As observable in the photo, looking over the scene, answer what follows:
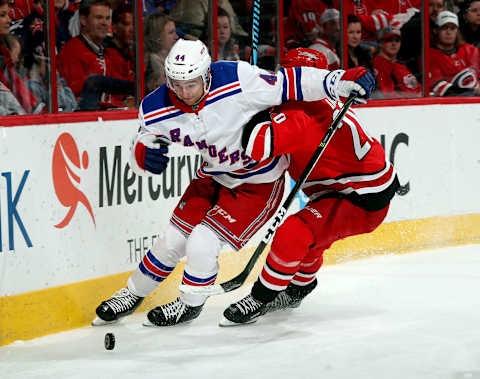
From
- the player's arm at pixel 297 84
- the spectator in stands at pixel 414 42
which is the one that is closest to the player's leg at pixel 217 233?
the player's arm at pixel 297 84

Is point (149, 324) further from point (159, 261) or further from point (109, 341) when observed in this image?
point (109, 341)

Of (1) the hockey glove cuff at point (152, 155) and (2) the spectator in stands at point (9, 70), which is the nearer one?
(1) the hockey glove cuff at point (152, 155)

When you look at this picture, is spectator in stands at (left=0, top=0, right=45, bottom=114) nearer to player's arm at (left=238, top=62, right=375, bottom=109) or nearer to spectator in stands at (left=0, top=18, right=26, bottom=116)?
spectator in stands at (left=0, top=18, right=26, bottom=116)

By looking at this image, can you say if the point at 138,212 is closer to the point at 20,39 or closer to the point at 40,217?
the point at 40,217

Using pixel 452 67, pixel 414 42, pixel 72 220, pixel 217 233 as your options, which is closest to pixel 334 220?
pixel 217 233

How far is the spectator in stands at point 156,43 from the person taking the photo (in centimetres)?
470

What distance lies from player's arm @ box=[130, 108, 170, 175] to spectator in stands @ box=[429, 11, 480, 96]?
2.81m

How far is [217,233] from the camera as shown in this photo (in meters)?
3.93

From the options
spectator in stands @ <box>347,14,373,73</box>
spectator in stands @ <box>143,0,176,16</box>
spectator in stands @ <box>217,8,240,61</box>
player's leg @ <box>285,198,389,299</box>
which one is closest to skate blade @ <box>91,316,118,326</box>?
player's leg @ <box>285,198,389,299</box>

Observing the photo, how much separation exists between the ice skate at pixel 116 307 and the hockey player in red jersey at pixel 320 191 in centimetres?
37

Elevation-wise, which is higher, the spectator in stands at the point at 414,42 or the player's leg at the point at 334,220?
the spectator in stands at the point at 414,42

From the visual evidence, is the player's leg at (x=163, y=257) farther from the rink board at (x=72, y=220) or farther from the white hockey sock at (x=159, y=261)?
the rink board at (x=72, y=220)

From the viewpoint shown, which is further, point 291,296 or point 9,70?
point 291,296

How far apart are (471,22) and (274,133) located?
10.2 ft
